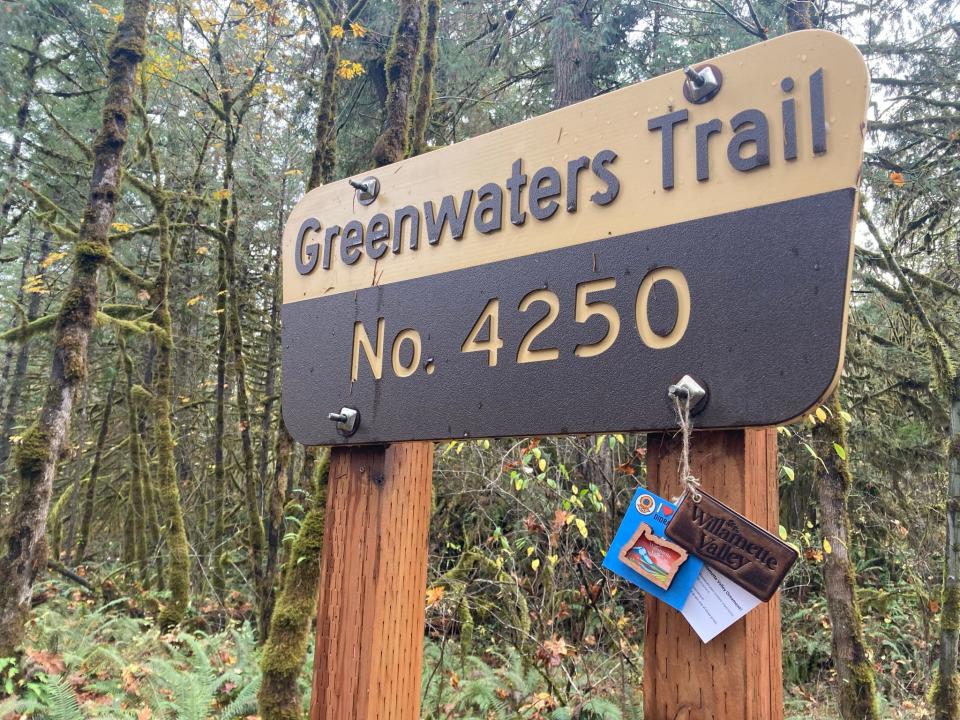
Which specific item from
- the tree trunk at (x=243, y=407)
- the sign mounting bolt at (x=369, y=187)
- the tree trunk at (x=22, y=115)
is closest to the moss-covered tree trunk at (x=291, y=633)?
the sign mounting bolt at (x=369, y=187)

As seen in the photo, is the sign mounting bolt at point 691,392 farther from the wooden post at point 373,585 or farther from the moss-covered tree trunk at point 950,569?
the moss-covered tree trunk at point 950,569

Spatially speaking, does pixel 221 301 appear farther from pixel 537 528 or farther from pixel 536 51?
pixel 537 528

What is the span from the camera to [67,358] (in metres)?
4.14

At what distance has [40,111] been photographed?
8445mm

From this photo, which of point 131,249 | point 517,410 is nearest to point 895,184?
point 517,410

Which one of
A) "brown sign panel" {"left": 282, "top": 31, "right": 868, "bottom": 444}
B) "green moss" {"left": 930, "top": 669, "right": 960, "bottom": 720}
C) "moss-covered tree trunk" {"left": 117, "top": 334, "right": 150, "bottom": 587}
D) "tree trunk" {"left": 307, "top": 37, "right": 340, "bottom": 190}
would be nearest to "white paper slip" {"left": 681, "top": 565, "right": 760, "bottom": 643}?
"brown sign panel" {"left": 282, "top": 31, "right": 868, "bottom": 444}

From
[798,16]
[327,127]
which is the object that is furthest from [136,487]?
[798,16]

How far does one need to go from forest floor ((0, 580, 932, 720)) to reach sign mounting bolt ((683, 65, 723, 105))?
287 centimetres

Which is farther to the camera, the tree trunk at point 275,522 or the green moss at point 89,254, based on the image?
the tree trunk at point 275,522

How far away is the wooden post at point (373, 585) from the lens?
1432 mm

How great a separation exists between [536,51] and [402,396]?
682 centimetres

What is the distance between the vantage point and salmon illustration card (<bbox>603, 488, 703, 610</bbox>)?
1.01 m

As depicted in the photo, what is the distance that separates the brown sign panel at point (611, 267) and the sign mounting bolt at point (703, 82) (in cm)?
1

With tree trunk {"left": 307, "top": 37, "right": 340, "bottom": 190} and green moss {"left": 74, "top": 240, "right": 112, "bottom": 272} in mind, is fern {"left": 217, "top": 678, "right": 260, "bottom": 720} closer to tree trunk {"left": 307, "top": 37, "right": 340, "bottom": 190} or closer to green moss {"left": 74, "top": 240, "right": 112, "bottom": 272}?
green moss {"left": 74, "top": 240, "right": 112, "bottom": 272}
